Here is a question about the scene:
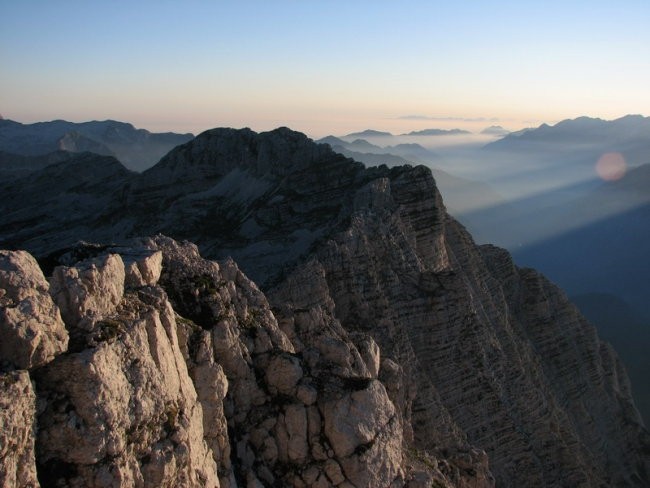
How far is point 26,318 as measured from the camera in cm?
1266

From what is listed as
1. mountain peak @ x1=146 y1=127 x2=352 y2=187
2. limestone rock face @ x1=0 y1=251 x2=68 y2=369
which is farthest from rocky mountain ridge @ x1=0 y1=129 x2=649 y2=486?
limestone rock face @ x1=0 y1=251 x2=68 y2=369

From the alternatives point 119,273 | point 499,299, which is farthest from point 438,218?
point 119,273

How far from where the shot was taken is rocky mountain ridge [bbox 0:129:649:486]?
64.8 ft

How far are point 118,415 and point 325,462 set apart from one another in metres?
7.61

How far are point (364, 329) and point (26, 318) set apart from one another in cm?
3086

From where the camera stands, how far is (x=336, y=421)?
64.2ft

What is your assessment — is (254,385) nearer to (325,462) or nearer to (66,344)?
(325,462)

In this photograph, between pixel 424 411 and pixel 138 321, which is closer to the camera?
pixel 138 321

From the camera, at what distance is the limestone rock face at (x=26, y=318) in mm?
12422

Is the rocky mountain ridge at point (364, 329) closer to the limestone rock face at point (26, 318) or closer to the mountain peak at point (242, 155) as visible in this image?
the mountain peak at point (242, 155)

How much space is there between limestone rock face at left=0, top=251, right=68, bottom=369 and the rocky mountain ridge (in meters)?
0.63

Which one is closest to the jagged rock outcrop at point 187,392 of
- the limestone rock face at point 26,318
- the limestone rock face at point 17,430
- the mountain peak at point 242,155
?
the limestone rock face at point 17,430

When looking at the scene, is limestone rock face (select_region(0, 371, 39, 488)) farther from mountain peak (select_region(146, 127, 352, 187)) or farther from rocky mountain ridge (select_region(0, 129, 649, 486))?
mountain peak (select_region(146, 127, 352, 187))

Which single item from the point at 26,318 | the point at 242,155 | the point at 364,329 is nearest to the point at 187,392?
the point at 26,318
